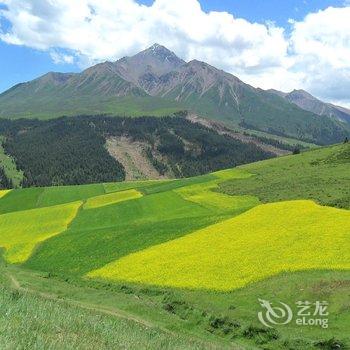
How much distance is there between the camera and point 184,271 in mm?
49344

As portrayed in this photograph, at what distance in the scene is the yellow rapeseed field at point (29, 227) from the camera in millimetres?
73312

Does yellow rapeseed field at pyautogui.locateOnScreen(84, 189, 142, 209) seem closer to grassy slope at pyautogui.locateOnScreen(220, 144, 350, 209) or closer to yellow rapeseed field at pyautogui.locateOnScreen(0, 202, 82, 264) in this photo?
yellow rapeseed field at pyautogui.locateOnScreen(0, 202, 82, 264)

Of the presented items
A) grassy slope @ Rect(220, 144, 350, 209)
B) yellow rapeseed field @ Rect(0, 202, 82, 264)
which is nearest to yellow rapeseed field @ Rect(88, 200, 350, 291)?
grassy slope @ Rect(220, 144, 350, 209)

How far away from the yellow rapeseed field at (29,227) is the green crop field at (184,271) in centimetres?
43

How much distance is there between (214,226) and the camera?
67375mm

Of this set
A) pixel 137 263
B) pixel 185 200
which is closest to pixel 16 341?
pixel 137 263

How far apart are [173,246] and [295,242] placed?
1523cm

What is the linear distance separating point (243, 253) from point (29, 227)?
55846mm

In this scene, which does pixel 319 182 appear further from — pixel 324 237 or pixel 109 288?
pixel 109 288

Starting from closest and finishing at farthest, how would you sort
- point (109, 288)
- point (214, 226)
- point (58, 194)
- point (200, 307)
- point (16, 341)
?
point (16, 341) < point (200, 307) < point (109, 288) < point (214, 226) < point (58, 194)

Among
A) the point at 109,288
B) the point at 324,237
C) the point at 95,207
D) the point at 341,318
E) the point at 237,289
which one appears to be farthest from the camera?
the point at 95,207

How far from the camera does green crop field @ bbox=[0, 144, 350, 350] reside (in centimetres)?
2019

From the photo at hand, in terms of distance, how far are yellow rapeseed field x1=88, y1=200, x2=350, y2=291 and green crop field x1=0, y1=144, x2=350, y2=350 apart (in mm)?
139

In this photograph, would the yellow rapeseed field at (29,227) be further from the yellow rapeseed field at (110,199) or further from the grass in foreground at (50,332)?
the grass in foreground at (50,332)
